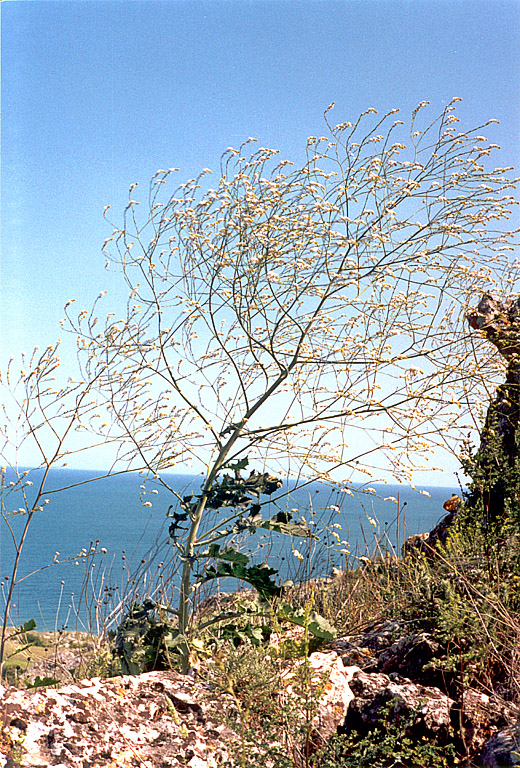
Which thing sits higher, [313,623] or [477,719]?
[313,623]

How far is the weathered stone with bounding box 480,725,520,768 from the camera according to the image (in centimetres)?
189

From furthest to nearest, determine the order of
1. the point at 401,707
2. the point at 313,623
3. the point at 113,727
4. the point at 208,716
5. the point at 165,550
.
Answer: the point at 165,550, the point at 313,623, the point at 401,707, the point at 208,716, the point at 113,727

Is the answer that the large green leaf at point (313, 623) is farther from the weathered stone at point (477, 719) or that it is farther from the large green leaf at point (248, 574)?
the weathered stone at point (477, 719)

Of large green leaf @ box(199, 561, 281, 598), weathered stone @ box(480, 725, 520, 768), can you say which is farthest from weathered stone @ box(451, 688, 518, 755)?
large green leaf @ box(199, 561, 281, 598)

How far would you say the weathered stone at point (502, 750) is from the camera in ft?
6.20

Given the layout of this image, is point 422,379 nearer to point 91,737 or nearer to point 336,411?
point 336,411

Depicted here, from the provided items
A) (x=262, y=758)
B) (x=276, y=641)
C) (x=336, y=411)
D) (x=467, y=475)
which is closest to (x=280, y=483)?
(x=336, y=411)

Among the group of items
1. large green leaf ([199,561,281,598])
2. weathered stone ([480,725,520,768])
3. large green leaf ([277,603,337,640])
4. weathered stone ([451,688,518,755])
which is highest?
large green leaf ([199,561,281,598])

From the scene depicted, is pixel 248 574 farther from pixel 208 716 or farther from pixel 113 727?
pixel 113 727

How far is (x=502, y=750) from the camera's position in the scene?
1.94m

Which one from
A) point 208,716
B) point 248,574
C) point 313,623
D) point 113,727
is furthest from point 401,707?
point 113,727

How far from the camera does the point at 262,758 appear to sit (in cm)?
188

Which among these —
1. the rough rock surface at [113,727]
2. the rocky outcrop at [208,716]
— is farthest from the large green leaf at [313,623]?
the rough rock surface at [113,727]

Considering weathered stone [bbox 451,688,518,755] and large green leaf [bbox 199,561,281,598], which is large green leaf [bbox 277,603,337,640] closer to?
large green leaf [bbox 199,561,281,598]
